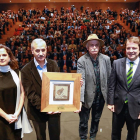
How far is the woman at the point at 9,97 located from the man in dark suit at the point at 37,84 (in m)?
0.10

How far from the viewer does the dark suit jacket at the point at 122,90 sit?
5.50 ft

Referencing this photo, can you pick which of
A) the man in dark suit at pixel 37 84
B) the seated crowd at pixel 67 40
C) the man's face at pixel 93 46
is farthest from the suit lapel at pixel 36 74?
the seated crowd at pixel 67 40

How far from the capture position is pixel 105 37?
9.04 metres

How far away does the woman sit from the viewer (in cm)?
160

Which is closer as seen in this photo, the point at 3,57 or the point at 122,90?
the point at 3,57

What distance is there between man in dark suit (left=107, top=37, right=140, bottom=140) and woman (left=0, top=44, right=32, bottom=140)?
1.01 m

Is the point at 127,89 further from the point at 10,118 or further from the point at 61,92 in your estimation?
the point at 10,118

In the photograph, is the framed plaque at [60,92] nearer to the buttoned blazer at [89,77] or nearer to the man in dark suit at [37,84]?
the man in dark suit at [37,84]

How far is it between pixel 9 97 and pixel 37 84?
314 millimetres

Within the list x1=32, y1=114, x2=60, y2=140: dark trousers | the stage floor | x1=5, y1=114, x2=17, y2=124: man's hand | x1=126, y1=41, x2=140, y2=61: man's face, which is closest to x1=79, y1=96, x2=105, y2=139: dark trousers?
the stage floor

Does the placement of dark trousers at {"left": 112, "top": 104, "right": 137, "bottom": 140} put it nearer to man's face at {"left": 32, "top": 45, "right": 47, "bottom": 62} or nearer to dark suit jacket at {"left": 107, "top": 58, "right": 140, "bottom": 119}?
dark suit jacket at {"left": 107, "top": 58, "right": 140, "bottom": 119}

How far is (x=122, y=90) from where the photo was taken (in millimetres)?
1728

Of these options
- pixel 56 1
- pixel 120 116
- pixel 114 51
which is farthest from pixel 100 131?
pixel 56 1

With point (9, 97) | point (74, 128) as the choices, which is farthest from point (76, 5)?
point (9, 97)
